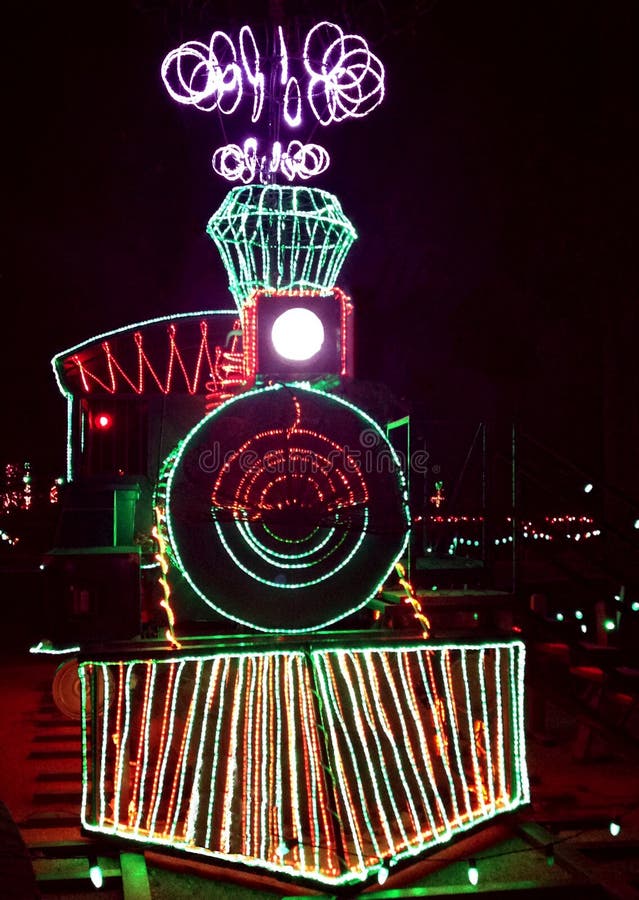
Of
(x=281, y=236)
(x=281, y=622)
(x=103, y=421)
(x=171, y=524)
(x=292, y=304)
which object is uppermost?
(x=281, y=236)

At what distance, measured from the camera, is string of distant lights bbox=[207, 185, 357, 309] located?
7250 mm

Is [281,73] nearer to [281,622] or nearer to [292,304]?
[292,304]

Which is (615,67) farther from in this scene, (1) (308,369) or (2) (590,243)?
(1) (308,369)

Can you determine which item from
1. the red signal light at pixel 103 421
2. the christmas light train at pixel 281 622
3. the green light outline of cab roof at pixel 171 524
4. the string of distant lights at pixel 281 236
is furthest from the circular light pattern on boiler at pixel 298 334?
the red signal light at pixel 103 421

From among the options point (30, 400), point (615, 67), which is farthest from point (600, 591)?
point (30, 400)

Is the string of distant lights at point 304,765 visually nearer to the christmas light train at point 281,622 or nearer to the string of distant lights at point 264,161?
the christmas light train at point 281,622

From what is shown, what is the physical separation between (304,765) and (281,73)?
5574mm

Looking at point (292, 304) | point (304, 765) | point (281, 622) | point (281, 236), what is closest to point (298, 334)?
point (292, 304)

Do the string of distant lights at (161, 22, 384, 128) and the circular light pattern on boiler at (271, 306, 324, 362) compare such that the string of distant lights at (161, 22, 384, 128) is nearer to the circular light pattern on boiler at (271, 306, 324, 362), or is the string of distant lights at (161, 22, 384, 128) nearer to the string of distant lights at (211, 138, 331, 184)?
the string of distant lights at (211, 138, 331, 184)

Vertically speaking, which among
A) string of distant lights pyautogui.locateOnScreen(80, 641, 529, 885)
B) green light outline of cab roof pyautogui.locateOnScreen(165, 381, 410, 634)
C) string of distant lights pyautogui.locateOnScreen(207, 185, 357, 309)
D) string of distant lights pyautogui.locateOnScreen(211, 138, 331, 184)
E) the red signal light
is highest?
string of distant lights pyautogui.locateOnScreen(211, 138, 331, 184)

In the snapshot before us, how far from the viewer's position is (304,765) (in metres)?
5.95

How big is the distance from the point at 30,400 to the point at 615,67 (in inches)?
709

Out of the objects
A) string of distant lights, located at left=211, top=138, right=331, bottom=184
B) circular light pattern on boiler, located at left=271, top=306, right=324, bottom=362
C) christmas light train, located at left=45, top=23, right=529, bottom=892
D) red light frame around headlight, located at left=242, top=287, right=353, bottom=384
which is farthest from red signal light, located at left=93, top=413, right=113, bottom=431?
circular light pattern on boiler, located at left=271, top=306, right=324, bottom=362

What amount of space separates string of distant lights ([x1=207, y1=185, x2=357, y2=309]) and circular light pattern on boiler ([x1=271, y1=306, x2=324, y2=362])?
71cm
